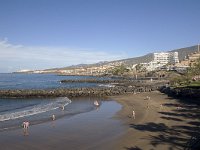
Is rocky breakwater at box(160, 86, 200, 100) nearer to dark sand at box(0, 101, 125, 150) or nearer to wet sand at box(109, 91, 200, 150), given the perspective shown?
wet sand at box(109, 91, 200, 150)

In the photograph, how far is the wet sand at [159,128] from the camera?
24516 millimetres

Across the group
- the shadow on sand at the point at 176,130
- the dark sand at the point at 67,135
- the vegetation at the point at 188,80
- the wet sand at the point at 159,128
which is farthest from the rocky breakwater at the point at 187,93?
the dark sand at the point at 67,135

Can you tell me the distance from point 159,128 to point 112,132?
178 inches

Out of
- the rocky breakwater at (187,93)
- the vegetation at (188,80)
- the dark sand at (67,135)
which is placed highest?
the vegetation at (188,80)

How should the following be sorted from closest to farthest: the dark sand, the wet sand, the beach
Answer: the wet sand < the beach < the dark sand

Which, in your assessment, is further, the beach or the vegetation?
the vegetation

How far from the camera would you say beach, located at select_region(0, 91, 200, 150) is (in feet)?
82.0

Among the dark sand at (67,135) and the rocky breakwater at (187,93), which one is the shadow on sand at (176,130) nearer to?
the dark sand at (67,135)

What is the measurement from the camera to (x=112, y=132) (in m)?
30.0

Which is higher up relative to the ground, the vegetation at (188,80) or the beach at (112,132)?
the vegetation at (188,80)

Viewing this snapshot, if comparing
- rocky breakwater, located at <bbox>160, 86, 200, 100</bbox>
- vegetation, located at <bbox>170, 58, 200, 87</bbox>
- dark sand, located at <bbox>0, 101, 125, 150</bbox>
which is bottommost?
dark sand, located at <bbox>0, 101, 125, 150</bbox>

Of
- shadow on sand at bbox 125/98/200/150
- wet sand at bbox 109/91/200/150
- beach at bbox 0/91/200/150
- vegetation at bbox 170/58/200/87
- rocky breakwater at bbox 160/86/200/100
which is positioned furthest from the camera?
vegetation at bbox 170/58/200/87

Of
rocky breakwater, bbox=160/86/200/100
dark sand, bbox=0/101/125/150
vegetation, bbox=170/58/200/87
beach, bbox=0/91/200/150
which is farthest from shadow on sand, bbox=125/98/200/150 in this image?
vegetation, bbox=170/58/200/87

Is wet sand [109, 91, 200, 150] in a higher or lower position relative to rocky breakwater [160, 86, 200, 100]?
lower
